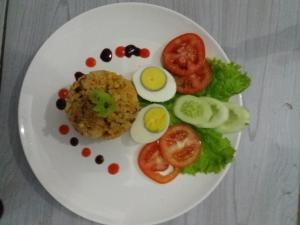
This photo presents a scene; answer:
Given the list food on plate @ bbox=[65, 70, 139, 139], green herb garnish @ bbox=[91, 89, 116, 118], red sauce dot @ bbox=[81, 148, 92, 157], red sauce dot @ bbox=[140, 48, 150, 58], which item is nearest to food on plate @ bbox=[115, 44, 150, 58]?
red sauce dot @ bbox=[140, 48, 150, 58]

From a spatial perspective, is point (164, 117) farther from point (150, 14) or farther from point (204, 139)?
point (150, 14)

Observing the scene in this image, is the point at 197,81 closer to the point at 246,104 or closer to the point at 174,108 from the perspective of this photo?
the point at 174,108

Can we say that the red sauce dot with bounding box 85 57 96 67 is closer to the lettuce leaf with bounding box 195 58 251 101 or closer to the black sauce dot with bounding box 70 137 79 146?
the black sauce dot with bounding box 70 137 79 146

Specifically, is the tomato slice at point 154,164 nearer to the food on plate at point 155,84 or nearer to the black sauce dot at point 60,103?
the food on plate at point 155,84

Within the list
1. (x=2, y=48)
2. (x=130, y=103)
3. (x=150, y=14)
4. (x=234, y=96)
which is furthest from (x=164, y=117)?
(x=2, y=48)

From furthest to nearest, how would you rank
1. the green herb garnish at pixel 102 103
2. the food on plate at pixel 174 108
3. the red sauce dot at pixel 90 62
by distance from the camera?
the red sauce dot at pixel 90 62, the food on plate at pixel 174 108, the green herb garnish at pixel 102 103

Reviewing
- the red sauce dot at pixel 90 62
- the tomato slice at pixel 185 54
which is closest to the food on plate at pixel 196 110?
the tomato slice at pixel 185 54
